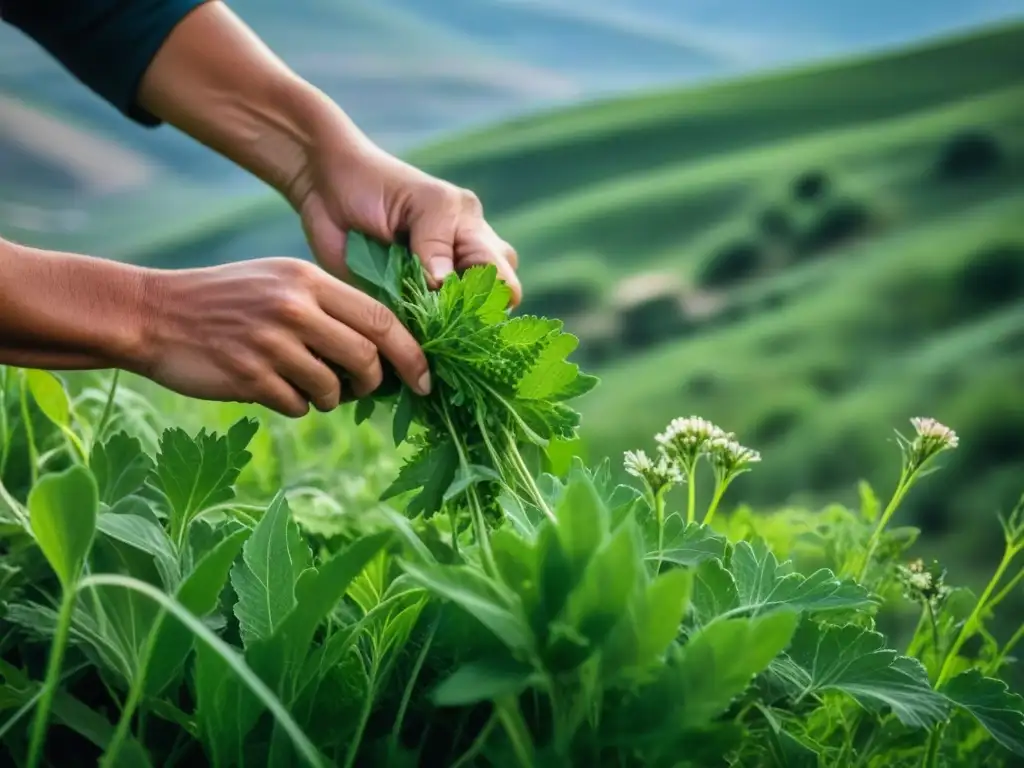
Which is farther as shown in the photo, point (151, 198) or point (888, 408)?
point (151, 198)

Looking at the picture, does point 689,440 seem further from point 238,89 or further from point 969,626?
point 238,89

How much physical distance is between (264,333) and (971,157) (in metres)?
1.46

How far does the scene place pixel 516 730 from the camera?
249 mm

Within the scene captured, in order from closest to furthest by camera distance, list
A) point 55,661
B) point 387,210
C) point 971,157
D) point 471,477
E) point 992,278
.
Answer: point 55,661
point 471,477
point 387,210
point 992,278
point 971,157

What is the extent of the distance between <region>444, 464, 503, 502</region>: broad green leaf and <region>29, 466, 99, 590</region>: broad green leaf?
119 millimetres

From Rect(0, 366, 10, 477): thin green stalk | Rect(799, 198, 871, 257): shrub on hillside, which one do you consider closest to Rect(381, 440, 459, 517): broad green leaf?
Rect(0, 366, 10, 477): thin green stalk

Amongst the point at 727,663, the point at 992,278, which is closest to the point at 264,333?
the point at 727,663

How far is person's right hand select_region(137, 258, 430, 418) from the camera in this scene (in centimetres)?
40

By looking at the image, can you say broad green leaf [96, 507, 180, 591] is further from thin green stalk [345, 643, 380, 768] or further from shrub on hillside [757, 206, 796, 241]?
shrub on hillside [757, 206, 796, 241]

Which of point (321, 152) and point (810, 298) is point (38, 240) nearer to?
point (810, 298)

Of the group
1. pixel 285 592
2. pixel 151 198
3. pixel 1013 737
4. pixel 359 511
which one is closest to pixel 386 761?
pixel 285 592

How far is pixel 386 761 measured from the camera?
0.29 metres

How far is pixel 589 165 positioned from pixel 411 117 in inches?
17.1

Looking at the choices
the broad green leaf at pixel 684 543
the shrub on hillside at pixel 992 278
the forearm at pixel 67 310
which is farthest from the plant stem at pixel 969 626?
the shrub on hillside at pixel 992 278
